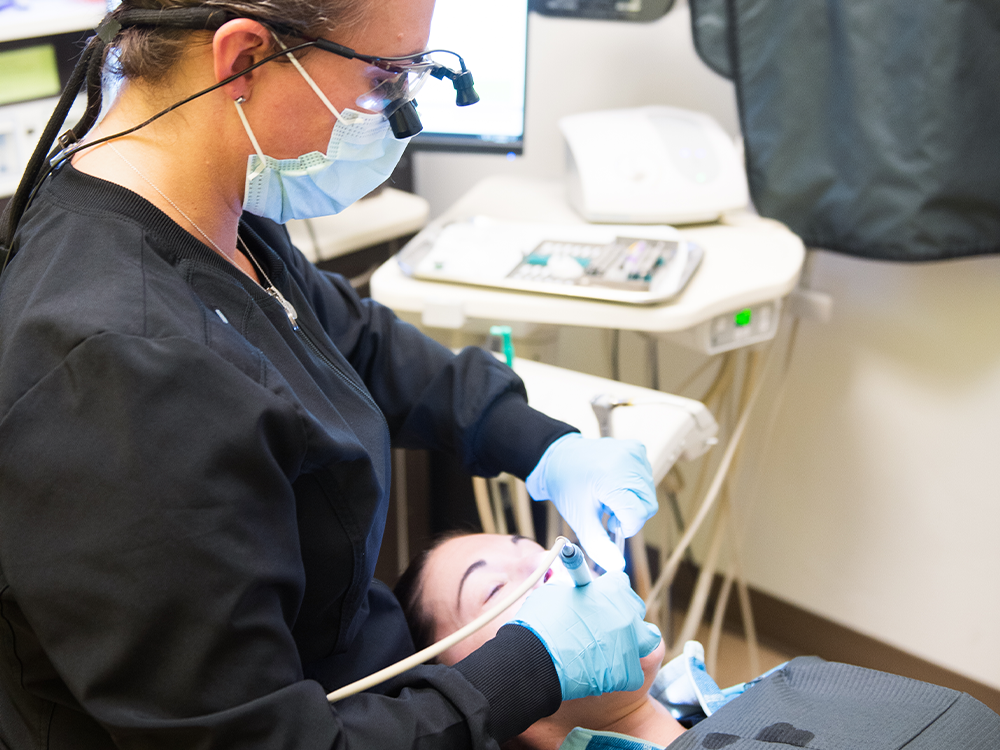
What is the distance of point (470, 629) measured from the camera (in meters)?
0.88

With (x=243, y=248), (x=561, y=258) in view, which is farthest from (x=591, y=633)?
(x=561, y=258)

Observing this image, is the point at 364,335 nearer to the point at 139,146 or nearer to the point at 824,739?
the point at 139,146

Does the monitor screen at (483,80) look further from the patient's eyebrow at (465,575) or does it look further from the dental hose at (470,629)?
the dental hose at (470,629)

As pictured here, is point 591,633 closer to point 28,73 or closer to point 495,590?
point 495,590

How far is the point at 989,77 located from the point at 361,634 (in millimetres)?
1291

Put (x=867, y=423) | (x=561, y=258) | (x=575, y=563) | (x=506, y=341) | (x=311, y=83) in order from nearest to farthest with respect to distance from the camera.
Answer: (x=311, y=83)
(x=575, y=563)
(x=506, y=341)
(x=561, y=258)
(x=867, y=423)

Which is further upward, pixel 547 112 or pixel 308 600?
pixel 547 112

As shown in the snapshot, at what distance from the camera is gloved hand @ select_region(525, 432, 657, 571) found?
41.9 inches

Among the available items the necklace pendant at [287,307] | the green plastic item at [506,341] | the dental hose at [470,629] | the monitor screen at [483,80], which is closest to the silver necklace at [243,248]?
the necklace pendant at [287,307]

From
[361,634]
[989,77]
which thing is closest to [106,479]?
[361,634]

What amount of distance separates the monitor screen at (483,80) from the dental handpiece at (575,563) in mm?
954

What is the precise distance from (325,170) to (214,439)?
324mm

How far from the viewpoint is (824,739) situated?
90 cm

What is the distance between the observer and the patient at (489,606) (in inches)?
41.9
